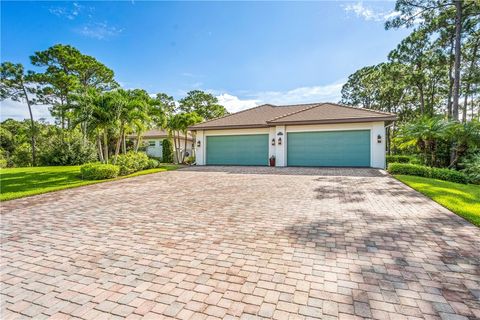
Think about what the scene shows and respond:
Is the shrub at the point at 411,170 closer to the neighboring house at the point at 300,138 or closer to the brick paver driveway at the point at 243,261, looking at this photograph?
the neighboring house at the point at 300,138

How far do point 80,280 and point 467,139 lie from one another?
611 inches

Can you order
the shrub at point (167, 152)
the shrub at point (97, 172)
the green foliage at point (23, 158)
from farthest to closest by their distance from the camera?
the green foliage at point (23, 158)
the shrub at point (167, 152)
the shrub at point (97, 172)

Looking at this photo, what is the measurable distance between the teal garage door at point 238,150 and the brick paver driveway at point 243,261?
10532mm

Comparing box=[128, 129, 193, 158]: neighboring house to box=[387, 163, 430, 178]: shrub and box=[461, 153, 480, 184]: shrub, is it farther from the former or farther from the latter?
box=[461, 153, 480, 184]: shrub

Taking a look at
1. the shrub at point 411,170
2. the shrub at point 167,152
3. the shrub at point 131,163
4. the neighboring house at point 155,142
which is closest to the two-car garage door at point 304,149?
the shrub at point 411,170

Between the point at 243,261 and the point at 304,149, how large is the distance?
509 inches

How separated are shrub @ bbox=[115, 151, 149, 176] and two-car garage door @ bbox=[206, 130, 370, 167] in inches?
192

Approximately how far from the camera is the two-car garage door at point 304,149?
13961 mm

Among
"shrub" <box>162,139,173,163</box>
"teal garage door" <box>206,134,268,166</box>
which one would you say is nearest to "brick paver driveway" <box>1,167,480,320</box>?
"teal garage door" <box>206,134,268,166</box>

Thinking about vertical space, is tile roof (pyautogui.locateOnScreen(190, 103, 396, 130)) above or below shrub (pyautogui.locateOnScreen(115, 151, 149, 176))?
above

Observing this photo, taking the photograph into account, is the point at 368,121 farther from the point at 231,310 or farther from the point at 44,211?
the point at 44,211

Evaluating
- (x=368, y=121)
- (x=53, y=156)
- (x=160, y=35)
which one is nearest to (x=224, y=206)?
(x=368, y=121)

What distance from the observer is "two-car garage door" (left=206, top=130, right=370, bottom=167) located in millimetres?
13961

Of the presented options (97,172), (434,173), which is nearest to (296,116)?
(434,173)
